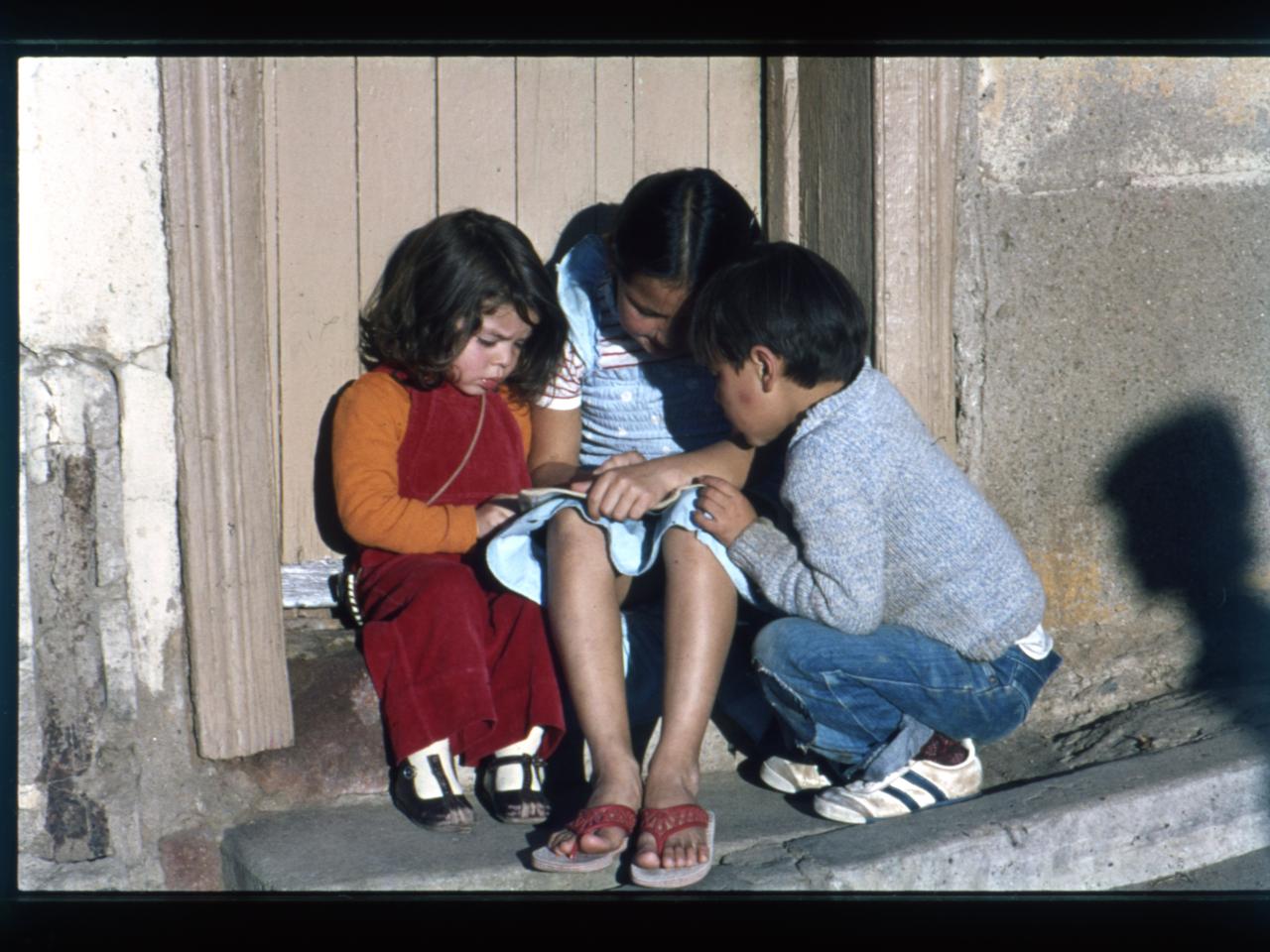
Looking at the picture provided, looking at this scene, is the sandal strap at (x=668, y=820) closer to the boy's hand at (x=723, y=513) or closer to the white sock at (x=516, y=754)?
the white sock at (x=516, y=754)

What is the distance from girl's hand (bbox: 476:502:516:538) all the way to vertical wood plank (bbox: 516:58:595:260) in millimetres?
684

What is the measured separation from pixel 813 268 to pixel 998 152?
2.57 ft

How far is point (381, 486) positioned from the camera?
2725 millimetres

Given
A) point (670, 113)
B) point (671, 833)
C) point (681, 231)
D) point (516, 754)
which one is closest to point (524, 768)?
point (516, 754)

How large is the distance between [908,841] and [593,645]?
0.65m

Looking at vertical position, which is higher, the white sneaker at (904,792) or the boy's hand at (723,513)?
the boy's hand at (723,513)

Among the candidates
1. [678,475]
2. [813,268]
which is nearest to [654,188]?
[813,268]

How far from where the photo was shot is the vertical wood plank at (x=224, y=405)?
2467mm

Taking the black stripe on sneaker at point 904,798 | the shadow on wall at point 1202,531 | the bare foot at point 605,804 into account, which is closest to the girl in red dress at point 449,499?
the bare foot at point 605,804

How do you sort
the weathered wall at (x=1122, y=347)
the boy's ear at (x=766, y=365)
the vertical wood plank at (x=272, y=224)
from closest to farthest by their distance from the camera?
1. the boy's ear at (x=766, y=365)
2. the vertical wood plank at (x=272, y=224)
3. the weathered wall at (x=1122, y=347)

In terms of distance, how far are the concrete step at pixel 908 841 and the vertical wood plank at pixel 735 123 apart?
1447 millimetres

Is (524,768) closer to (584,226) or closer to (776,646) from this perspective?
(776,646)

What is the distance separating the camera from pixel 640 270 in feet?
8.81

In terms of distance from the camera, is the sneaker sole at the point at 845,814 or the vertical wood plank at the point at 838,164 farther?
the vertical wood plank at the point at 838,164
